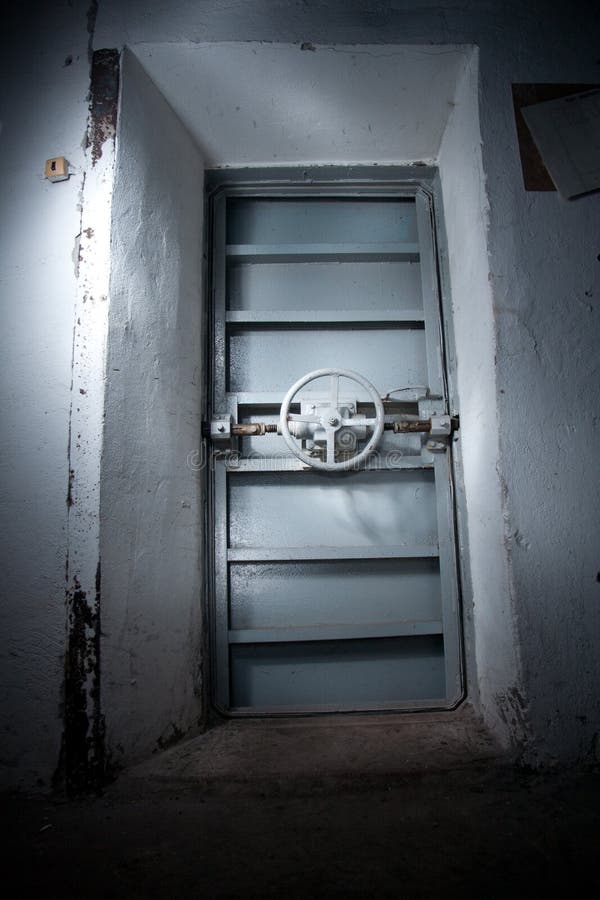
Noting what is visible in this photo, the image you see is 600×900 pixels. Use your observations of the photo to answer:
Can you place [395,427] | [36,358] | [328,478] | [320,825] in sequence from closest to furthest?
[320,825]
[36,358]
[395,427]
[328,478]

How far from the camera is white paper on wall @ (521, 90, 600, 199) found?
141 cm

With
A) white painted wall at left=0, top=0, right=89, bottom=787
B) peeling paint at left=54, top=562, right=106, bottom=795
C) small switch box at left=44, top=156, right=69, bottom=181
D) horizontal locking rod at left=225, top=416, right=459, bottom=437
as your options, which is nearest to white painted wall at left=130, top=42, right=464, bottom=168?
white painted wall at left=0, top=0, right=89, bottom=787

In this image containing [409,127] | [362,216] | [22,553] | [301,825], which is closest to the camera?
[301,825]

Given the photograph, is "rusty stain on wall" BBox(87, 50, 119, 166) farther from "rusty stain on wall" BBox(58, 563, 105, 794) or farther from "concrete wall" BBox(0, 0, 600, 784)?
"rusty stain on wall" BBox(58, 563, 105, 794)

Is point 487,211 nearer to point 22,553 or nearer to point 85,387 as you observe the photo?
point 85,387

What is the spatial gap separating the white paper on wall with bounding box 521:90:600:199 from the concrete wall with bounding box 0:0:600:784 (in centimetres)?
7

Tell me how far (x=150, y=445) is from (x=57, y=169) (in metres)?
0.83

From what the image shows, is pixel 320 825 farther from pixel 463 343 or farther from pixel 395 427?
pixel 463 343

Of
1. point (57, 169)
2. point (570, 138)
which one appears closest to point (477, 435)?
point (570, 138)

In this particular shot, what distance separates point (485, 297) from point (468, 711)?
4.24 ft

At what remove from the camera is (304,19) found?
1.48 metres

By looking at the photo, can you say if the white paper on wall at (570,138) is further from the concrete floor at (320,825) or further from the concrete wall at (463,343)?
the concrete floor at (320,825)

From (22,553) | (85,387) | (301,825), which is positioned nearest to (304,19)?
(85,387)

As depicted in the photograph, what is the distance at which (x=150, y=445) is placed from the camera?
4.54 ft
